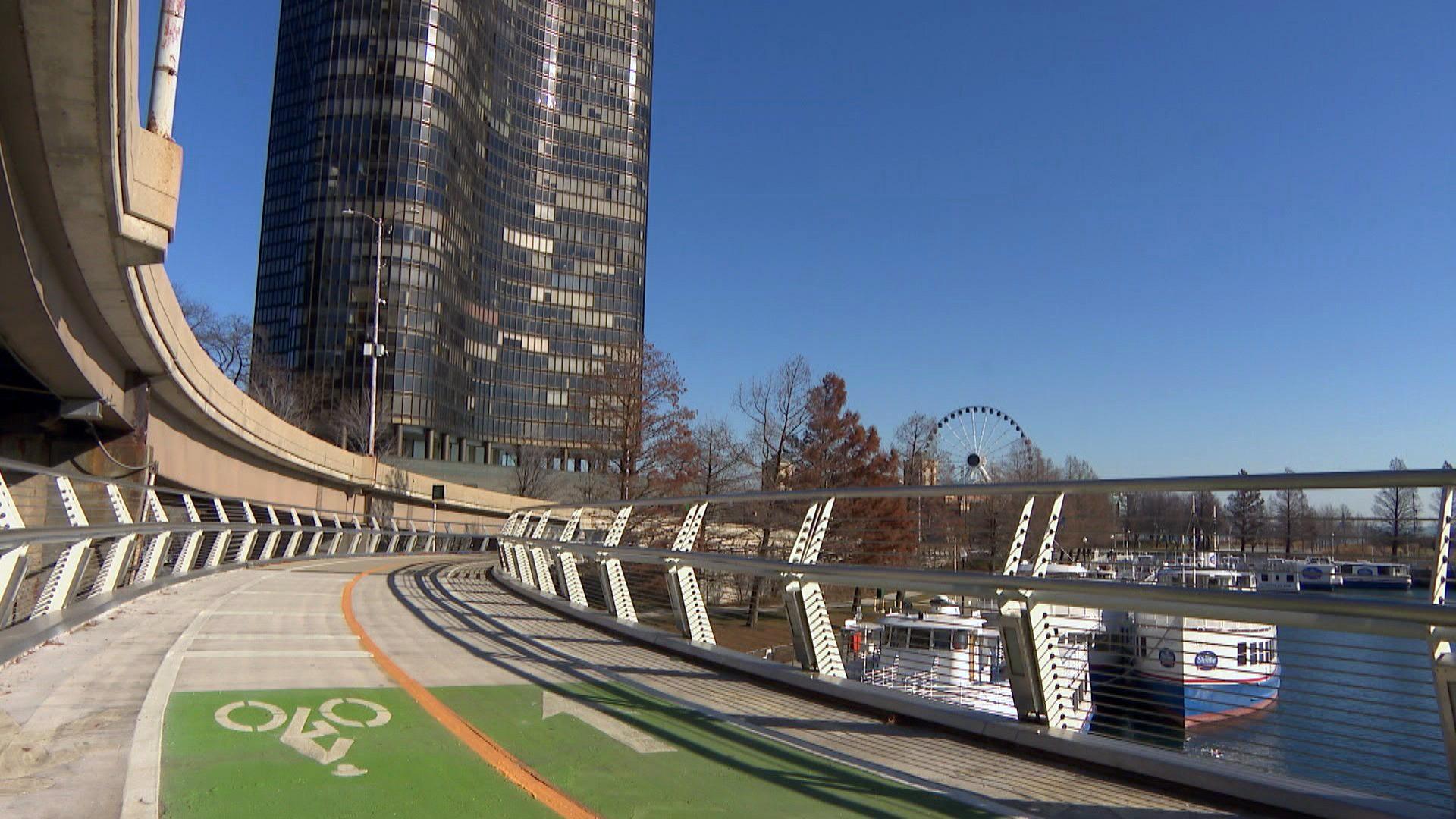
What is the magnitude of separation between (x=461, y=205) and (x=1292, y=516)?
125 meters

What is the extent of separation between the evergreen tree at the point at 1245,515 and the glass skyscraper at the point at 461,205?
7914 cm

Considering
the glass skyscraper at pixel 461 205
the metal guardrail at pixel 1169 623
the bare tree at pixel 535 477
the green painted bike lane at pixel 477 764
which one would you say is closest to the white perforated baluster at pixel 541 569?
the metal guardrail at pixel 1169 623

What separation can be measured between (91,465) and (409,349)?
90681mm

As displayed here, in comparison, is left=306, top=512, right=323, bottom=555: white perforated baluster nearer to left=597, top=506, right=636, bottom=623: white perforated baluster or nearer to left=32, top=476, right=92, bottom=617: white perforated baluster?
left=597, top=506, right=636, bottom=623: white perforated baluster

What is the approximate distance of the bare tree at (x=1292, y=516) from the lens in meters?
5.89

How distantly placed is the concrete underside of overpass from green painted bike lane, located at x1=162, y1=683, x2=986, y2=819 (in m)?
0.02

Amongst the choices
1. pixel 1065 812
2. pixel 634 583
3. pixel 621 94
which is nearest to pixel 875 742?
pixel 1065 812

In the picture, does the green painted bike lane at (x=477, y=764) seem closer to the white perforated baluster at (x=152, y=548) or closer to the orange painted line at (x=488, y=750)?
the orange painted line at (x=488, y=750)

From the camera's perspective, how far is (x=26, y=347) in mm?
16828

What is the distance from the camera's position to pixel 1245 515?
20.7 feet

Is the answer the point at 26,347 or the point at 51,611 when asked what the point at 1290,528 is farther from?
the point at 26,347

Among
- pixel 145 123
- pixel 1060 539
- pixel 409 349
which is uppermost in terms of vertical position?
pixel 409 349

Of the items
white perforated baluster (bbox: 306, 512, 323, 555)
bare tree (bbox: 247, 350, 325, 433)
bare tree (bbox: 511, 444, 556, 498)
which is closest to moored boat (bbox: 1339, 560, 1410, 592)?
white perforated baluster (bbox: 306, 512, 323, 555)

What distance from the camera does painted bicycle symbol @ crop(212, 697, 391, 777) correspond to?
584cm
